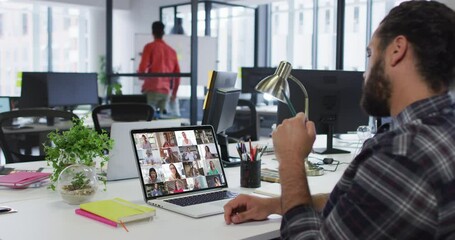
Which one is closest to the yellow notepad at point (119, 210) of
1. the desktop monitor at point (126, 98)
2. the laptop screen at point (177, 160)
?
the laptop screen at point (177, 160)

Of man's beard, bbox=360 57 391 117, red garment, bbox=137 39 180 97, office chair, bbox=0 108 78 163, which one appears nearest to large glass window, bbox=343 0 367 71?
red garment, bbox=137 39 180 97

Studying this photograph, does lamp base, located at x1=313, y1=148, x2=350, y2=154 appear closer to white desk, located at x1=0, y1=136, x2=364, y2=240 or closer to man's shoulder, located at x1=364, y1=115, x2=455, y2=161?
white desk, located at x1=0, y1=136, x2=364, y2=240

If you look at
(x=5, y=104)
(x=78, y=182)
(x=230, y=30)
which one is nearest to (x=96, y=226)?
(x=78, y=182)

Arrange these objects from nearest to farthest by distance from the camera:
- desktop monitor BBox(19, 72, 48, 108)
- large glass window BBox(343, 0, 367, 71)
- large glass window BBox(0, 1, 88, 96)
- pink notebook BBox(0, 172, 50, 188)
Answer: pink notebook BBox(0, 172, 50, 188), desktop monitor BBox(19, 72, 48, 108), large glass window BBox(343, 0, 367, 71), large glass window BBox(0, 1, 88, 96)

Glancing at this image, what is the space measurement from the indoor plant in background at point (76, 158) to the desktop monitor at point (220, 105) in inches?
27.2

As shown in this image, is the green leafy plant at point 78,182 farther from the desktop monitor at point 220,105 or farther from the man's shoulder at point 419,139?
the man's shoulder at point 419,139

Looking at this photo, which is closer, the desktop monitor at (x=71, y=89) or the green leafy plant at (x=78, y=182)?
the green leafy plant at (x=78, y=182)

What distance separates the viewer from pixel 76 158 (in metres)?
1.75

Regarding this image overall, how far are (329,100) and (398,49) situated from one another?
1.74 meters

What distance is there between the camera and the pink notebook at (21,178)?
1.91 metres

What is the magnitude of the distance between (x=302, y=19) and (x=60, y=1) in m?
4.05

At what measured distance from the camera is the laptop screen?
171cm

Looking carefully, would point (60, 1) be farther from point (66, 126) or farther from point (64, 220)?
point (64, 220)

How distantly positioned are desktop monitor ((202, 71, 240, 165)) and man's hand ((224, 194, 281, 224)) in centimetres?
89
